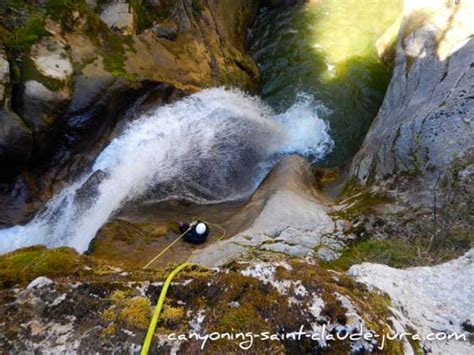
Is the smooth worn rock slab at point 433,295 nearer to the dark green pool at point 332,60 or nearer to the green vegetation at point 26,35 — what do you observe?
the dark green pool at point 332,60

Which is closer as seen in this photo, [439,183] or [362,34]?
[439,183]

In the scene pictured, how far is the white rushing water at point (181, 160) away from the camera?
7.25 metres

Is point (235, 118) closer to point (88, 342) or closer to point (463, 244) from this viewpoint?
point (463, 244)

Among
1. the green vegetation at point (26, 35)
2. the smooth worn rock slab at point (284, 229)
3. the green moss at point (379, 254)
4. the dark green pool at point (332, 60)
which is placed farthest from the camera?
the dark green pool at point (332, 60)

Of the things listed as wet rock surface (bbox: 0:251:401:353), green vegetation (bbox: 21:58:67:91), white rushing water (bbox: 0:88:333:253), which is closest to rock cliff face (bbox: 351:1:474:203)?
white rushing water (bbox: 0:88:333:253)

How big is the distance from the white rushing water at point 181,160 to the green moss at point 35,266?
3389mm

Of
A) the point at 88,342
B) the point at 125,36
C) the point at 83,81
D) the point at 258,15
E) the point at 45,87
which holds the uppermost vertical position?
the point at 258,15

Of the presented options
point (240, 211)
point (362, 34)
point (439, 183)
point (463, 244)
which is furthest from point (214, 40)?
point (463, 244)

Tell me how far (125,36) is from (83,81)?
1862 mm

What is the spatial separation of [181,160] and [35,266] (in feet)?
17.1

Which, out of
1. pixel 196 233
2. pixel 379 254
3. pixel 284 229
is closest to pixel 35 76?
pixel 196 233

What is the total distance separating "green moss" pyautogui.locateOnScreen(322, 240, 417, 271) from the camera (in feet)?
15.6

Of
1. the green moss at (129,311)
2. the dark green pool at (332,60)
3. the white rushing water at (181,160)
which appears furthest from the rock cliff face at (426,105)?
the green moss at (129,311)

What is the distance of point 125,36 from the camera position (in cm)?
918
